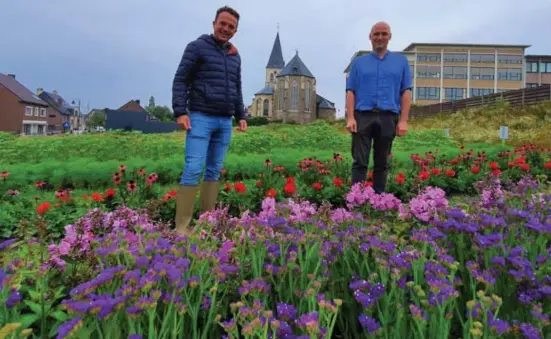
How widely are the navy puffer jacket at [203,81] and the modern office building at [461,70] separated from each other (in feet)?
203

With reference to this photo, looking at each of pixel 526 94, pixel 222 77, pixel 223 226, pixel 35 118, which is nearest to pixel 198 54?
pixel 222 77

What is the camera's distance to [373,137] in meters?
3.78

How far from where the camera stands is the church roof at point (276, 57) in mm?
89125

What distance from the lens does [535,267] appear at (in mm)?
1662

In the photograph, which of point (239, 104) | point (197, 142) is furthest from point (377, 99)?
point (197, 142)

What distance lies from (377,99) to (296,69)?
243 feet

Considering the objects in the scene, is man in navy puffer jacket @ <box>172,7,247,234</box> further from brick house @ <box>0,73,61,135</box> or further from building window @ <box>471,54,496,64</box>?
building window @ <box>471,54,496,64</box>

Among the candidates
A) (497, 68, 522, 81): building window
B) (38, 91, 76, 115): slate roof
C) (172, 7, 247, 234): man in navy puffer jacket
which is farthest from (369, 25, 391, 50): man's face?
(38, 91, 76, 115): slate roof

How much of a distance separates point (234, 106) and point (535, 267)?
2.66 m

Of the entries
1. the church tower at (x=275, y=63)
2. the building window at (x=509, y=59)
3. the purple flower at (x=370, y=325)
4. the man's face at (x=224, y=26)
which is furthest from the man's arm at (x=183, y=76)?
the church tower at (x=275, y=63)

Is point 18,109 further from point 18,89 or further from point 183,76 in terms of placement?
point 183,76

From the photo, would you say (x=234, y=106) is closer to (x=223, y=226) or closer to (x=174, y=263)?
(x=223, y=226)

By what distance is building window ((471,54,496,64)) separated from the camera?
6122 cm

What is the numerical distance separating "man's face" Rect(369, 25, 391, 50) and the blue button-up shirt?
101 millimetres
